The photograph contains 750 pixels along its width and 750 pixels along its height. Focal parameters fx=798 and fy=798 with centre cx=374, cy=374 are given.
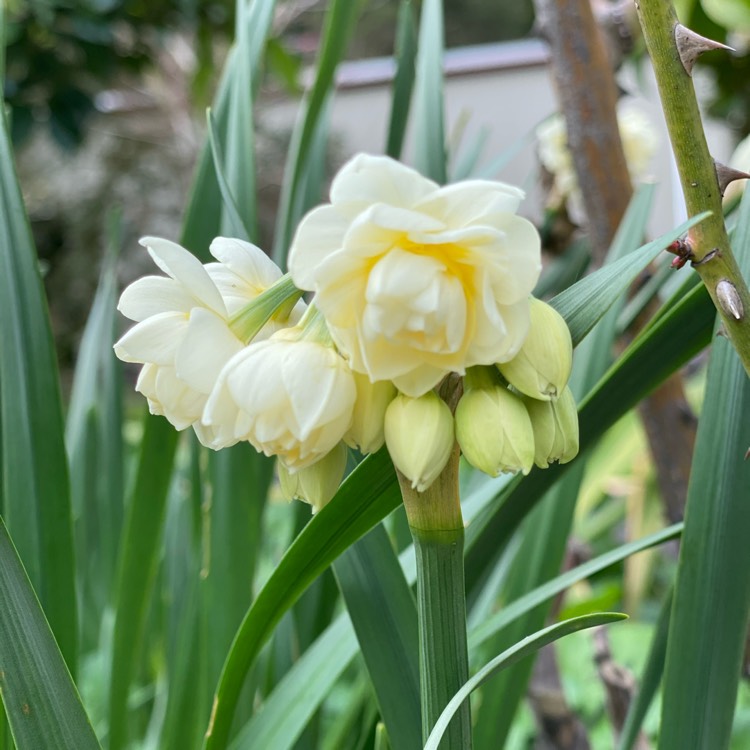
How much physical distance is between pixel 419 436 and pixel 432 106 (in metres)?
0.33

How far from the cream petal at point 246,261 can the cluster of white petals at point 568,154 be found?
0.39 metres

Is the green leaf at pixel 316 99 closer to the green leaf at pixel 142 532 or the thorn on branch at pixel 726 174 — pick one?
the green leaf at pixel 142 532

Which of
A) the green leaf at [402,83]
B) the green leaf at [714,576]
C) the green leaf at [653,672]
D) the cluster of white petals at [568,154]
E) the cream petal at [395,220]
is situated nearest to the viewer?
the cream petal at [395,220]

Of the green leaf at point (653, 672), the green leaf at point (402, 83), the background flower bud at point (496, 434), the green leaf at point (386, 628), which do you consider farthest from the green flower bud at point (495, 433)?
the green leaf at point (402, 83)

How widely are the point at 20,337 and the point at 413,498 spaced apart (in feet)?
0.63

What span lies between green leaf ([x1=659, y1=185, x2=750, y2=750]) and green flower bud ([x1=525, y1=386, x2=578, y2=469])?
0.09 m

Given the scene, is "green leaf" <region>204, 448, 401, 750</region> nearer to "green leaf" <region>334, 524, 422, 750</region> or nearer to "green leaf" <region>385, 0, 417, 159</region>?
"green leaf" <region>334, 524, 422, 750</region>

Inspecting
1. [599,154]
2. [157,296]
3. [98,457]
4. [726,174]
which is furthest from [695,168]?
[98,457]

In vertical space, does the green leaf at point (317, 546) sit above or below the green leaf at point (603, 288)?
below

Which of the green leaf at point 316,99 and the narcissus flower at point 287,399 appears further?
the green leaf at point 316,99

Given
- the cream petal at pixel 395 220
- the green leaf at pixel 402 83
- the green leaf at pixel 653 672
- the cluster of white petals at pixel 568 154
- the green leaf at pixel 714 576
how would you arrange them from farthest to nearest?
the cluster of white petals at pixel 568 154 → the green leaf at pixel 402 83 → the green leaf at pixel 653 672 → the green leaf at pixel 714 576 → the cream petal at pixel 395 220

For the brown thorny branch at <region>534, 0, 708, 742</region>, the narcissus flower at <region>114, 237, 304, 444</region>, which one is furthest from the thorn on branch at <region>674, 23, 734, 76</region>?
the brown thorny branch at <region>534, 0, 708, 742</region>

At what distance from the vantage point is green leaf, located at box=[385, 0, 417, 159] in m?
0.45

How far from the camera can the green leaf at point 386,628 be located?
0.79 ft
